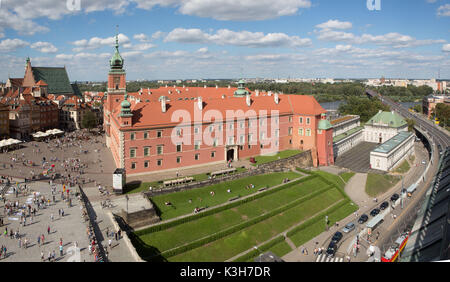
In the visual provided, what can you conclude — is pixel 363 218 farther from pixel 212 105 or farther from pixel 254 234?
pixel 212 105

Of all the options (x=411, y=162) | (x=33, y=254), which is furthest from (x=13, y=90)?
(x=411, y=162)

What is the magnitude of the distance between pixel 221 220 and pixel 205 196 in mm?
6028

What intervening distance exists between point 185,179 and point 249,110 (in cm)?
2445

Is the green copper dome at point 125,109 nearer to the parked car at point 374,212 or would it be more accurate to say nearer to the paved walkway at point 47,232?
the paved walkway at point 47,232

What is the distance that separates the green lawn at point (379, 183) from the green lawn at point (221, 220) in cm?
1293

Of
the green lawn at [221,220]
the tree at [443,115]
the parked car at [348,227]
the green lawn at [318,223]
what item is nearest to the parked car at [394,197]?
the green lawn at [318,223]

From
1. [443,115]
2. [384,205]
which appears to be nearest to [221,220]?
[384,205]

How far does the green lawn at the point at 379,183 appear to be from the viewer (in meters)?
66.0

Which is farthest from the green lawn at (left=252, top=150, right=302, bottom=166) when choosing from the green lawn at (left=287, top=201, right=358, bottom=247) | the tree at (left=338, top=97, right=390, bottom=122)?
the tree at (left=338, top=97, right=390, bottom=122)

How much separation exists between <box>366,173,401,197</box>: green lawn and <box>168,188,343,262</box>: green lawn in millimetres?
11086

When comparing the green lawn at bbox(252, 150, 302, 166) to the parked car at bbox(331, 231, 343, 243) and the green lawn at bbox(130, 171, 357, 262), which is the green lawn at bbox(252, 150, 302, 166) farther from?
the parked car at bbox(331, 231, 343, 243)
